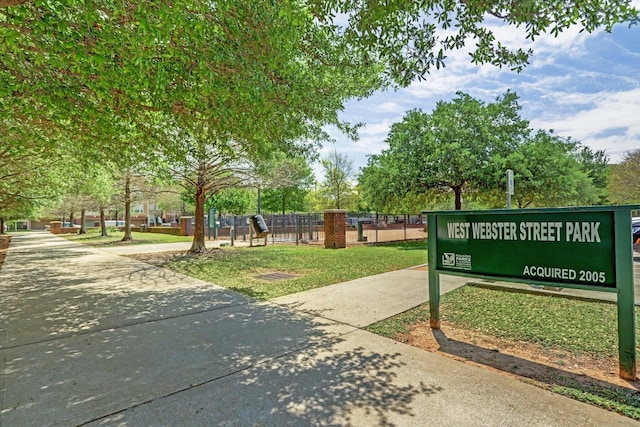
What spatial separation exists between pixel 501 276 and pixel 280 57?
405 centimetres

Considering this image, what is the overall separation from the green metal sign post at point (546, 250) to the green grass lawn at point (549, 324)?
0.50m

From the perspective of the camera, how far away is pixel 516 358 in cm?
342

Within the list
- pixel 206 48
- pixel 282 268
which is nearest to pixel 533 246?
pixel 206 48

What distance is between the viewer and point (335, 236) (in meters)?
14.5

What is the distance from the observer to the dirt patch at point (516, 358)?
119 inches

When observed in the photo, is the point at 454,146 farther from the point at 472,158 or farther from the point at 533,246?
the point at 533,246

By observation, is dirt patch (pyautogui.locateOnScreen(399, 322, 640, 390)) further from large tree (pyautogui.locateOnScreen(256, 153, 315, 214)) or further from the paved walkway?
large tree (pyautogui.locateOnScreen(256, 153, 315, 214))

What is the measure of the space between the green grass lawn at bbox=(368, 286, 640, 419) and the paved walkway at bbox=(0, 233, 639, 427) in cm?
25

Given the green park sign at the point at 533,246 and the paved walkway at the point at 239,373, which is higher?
the green park sign at the point at 533,246

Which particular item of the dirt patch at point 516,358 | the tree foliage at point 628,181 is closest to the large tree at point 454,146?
the dirt patch at point 516,358

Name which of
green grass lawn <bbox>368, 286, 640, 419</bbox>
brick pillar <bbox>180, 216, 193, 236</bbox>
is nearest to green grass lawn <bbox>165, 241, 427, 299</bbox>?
green grass lawn <bbox>368, 286, 640, 419</bbox>

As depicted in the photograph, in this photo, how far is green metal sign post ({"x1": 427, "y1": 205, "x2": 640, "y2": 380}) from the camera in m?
2.98

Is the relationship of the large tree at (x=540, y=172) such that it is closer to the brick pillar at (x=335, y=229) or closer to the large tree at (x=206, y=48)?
the brick pillar at (x=335, y=229)

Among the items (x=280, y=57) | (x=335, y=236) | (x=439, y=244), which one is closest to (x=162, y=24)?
(x=280, y=57)
